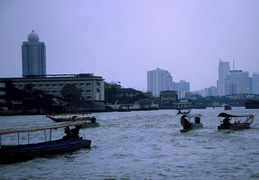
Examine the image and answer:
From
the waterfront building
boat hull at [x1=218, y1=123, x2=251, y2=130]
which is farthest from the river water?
the waterfront building

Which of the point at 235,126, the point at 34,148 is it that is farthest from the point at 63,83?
the point at 34,148

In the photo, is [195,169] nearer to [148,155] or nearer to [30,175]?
[148,155]

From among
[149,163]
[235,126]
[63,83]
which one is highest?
[63,83]

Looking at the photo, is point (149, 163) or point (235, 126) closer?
point (149, 163)

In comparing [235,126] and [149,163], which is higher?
[235,126]

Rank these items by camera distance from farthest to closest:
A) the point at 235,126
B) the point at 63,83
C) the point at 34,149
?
the point at 63,83 < the point at 235,126 < the point at 34,149

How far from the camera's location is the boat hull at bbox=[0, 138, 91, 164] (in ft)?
83.5

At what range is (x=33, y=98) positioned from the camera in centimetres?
12131

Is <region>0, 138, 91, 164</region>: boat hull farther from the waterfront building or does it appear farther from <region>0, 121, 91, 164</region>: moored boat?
the waterfront building

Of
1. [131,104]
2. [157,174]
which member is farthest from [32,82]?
[157,174]

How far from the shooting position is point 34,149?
88.2 ft

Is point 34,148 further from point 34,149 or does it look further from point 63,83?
point 63,83

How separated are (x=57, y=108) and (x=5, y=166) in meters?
101

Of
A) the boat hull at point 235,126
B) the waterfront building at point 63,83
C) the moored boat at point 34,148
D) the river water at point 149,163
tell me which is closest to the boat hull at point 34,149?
the moored boat at point 34,148
